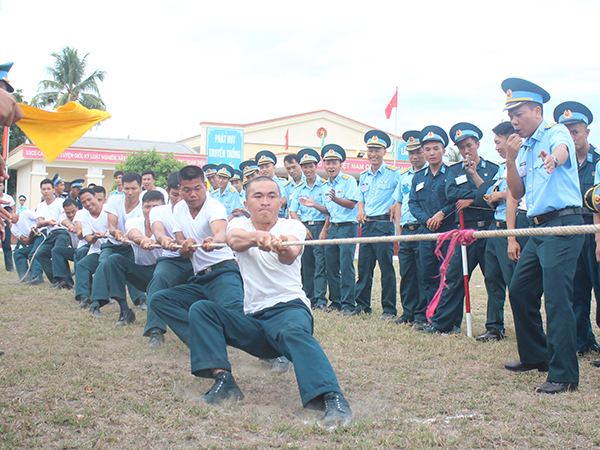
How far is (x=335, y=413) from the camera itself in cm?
291

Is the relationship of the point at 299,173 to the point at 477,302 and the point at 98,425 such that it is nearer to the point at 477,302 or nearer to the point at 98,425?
the point at 477,302

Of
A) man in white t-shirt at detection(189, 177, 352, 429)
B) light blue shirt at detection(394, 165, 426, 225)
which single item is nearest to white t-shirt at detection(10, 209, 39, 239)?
light blue shirt at detection(394, 165, 426, 225)

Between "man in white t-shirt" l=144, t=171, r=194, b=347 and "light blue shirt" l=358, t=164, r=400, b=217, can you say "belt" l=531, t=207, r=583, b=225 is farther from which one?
"man in white t-shirt" l=144, t=171, r=194, b=347

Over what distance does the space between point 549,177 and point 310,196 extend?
4.58m

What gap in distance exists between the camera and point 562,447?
2.63 m

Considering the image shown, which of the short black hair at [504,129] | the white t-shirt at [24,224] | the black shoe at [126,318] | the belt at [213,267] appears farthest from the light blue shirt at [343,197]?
the white t-shirt at [24,224]

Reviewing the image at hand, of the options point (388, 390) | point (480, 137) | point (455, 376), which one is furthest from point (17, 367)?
point (480, 137)

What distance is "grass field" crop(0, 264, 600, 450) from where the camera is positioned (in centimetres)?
275

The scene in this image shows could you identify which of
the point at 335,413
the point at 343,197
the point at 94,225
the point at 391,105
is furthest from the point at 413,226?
the point at 391,105

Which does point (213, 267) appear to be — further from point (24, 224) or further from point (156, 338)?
point (24, 224)

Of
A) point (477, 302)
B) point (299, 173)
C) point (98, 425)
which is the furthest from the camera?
point (299, 173)

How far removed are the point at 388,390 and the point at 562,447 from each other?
3.82 ft

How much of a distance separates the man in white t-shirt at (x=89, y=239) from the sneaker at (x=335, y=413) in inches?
194

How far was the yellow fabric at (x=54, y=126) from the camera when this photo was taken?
187 inches
